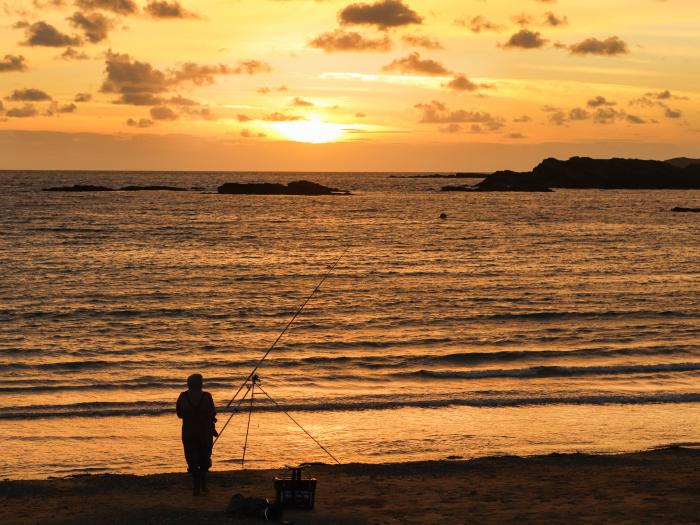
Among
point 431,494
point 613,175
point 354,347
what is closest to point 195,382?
point 431,494

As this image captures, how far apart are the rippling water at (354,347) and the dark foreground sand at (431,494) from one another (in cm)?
118

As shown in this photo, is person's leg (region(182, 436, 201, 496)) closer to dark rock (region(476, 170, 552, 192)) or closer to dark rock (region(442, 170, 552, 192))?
dark rock (region(442, 170, 552, 192))

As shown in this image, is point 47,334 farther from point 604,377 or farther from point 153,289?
point 604,377

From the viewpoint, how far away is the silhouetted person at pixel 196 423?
Answer: 11.4 metres

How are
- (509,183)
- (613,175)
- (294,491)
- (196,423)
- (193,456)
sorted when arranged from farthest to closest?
(613,175)
(509,183)
(193,456)
(196,423)
(294,491)

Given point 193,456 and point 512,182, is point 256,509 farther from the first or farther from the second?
point 512,182

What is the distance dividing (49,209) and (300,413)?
277ft

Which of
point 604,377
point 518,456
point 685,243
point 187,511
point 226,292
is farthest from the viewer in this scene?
point 685,243

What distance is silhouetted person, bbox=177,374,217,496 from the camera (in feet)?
37.5

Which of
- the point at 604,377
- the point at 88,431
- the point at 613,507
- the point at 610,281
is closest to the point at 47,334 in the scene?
the point at 88,431

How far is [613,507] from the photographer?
1115cm

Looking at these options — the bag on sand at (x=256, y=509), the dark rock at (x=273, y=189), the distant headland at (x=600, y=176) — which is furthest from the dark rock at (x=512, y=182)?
the bag on sand at (x=256, y=509)

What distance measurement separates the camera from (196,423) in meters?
11.5

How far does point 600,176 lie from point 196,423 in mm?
186848
